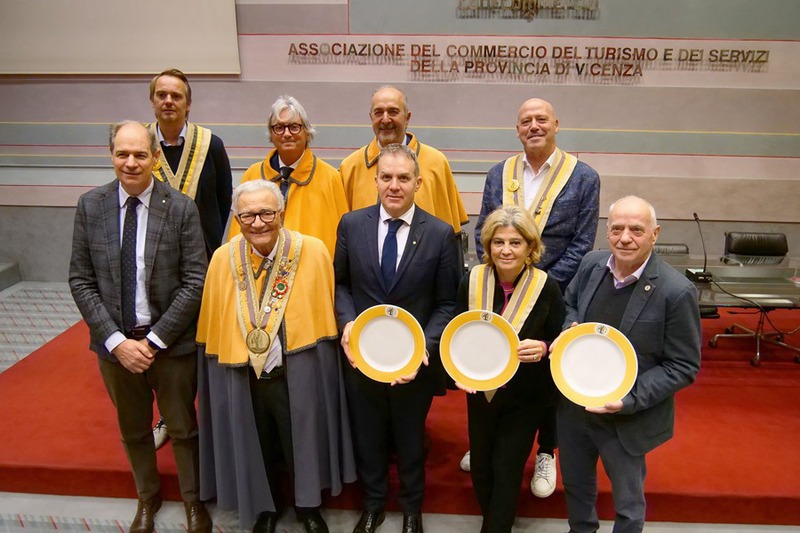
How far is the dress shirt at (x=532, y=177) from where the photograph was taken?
2549mm

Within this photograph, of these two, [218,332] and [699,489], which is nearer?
[218,332]

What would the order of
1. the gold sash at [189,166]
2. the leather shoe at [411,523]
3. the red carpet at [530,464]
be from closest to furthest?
the leather shoe at [411,523], the red carpet at [530,464], the gold sash at [189,166]

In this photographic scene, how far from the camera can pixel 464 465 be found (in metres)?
2.71

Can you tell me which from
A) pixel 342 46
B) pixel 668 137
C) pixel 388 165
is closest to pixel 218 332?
pixel 388 165

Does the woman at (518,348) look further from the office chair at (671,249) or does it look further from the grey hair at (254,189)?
the office chair at (671,249)

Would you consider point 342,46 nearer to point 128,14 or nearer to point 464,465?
point 128,14

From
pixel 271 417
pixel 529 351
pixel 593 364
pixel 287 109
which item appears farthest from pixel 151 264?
pixel 593 364

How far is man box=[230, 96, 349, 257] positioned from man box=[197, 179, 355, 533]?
403mm

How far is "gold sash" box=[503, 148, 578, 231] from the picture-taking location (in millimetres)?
2484

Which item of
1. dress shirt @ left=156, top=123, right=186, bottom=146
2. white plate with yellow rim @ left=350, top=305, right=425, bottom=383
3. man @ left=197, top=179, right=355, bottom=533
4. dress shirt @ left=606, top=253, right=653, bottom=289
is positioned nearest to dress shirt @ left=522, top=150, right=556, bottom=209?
dress shirt @ left=606, top=253, right=653, bottom=289

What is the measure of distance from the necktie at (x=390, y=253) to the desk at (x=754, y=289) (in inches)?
105

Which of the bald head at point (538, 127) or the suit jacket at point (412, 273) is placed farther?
the bald head at point (538, 127)

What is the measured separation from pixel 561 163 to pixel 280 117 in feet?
4.39

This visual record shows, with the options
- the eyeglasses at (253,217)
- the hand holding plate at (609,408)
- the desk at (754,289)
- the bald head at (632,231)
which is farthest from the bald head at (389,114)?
the desk at (754,289)
